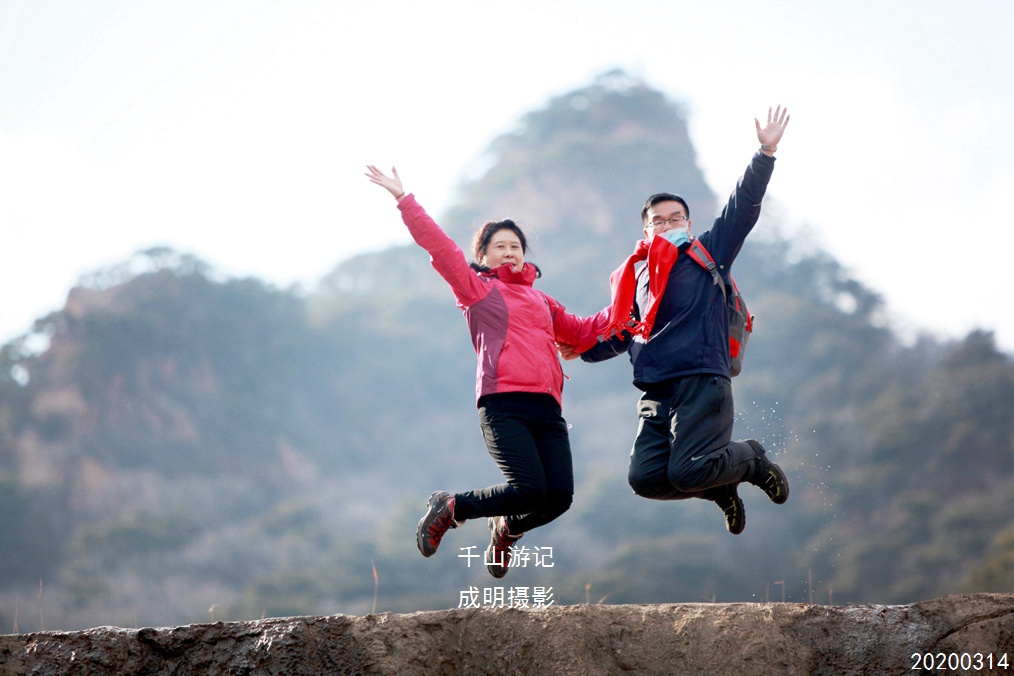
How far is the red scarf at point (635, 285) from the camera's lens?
4637mm

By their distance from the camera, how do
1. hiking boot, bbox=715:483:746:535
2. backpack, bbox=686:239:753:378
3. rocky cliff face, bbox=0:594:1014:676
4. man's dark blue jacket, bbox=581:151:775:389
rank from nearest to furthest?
rocky cliff face, bbox=0:594:1014:676 → man's dark blue jacket, bbox=581:151:775:389 → backpack, bbox=686:239:753:378 → hiking boot, bbox=715:483:746:535

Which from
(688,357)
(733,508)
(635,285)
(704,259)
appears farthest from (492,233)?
(733,508)

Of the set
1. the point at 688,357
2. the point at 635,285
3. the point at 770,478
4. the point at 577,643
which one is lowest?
the point at 577,643

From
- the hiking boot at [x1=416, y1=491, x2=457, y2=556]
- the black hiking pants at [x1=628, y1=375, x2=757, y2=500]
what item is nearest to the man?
the black hiking pants at [x1=628, y1=375, x2=757, y2=500]

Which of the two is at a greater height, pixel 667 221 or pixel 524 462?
pixel 667 221

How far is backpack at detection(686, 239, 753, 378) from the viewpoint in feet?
15.2

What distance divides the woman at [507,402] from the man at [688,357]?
0.37 meters

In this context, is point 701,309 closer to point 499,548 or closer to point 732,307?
point 732,307

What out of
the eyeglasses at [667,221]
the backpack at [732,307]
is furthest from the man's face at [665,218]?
the backpack at [732,307]

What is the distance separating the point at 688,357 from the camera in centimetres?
450

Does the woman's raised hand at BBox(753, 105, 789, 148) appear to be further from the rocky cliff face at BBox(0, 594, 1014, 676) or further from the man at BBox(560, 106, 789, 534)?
the rocky cliff face at BBox(0, 594, 1014, 676)

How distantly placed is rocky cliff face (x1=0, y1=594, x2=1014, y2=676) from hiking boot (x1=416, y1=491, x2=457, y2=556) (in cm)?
56

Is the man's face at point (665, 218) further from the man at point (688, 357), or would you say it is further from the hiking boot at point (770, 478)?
the hiking boot at point (770, 478)

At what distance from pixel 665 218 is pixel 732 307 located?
1.68 ft
